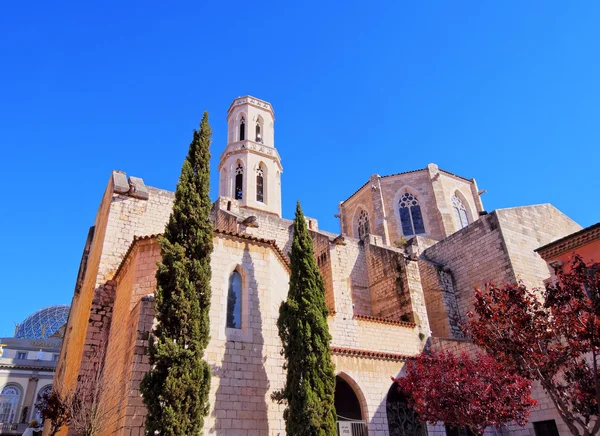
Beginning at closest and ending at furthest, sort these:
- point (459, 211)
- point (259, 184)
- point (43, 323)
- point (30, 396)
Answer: point (259, 184)
point (459, 211)
point (30, 396)
point (43, 323)

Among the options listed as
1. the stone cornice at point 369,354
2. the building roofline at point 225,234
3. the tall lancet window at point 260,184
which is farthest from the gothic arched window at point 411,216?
the building roofline at point 225,234

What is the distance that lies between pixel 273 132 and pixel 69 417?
24.1 metres

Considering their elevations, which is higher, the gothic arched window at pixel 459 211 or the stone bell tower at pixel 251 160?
the stone bell tower at pixel 251 160

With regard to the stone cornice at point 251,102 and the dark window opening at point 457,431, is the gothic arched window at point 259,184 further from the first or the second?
the dark window opening at point 457,431

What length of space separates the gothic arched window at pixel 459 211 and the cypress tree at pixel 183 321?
22305mm

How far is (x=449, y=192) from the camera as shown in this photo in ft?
96.4

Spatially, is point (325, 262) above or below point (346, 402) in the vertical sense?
above

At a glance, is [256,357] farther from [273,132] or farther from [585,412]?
[273,132]

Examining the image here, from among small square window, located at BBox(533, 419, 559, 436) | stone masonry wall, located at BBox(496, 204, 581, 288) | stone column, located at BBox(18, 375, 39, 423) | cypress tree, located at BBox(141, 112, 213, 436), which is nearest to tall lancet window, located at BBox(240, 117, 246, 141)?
stone masonry wall, located at BBox(496, 204, 581, 288)

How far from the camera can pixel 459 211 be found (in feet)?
97.5

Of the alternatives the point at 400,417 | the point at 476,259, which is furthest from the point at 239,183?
the point at 400,417

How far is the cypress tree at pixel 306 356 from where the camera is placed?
31.9 ft

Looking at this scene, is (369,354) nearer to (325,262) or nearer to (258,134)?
(325,262)

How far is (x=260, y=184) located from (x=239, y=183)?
54.0 inches
